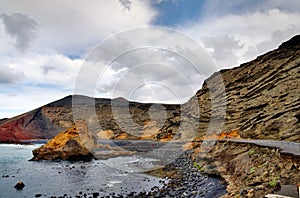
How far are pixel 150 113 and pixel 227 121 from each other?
99.5 m

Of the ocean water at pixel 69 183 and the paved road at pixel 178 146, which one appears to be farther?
the ocean water at pixel 69 183

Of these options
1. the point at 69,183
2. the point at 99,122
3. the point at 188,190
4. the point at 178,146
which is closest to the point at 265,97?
the point at 188,190

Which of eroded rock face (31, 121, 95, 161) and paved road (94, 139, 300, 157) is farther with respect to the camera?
eroded rock face (31, 121, 95, 161)

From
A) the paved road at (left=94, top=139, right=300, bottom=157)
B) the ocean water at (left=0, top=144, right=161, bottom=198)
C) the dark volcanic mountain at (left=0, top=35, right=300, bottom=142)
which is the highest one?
the dark volcanic mountain at (left=0, top=35, right=300, bottom=142)

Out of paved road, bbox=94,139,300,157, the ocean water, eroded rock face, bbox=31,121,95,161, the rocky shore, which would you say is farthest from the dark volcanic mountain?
eroded rock face, bbox=31,121,95,161

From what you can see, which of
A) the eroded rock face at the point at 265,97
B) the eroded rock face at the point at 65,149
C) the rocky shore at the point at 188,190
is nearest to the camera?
the rocky shore at the point at 188,190

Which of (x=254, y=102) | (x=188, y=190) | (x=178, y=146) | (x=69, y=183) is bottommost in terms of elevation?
(x=69, y=183)

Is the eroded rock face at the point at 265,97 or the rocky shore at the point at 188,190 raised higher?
the eroded rock face at the point at 265,97

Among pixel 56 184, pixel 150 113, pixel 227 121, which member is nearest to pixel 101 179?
pixel 56 184

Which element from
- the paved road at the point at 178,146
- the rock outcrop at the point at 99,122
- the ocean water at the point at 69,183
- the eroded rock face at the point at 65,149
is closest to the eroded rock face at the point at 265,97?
the paved road at the point at 178,146

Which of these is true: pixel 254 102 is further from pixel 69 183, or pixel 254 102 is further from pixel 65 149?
pixel 65 149

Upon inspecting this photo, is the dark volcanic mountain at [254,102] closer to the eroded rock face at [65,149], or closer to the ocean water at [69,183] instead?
the ocean water at [69,183]

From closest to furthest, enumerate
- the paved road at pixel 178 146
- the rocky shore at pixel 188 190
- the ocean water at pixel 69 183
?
the paved road at pixel 178 146, the rocky shore at pixel 188 190, the ocean water at pixel 69 183

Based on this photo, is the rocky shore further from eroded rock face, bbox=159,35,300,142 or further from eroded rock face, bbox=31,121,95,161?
eroded rock face, bbox=31,121,95,161
